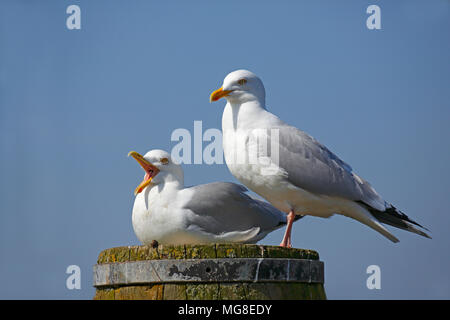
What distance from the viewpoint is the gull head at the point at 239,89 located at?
6.55m

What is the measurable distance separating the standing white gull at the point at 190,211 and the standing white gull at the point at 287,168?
679 millimetres

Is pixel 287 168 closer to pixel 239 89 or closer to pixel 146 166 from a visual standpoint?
pixel 239 89

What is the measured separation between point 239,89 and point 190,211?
4.69 feet

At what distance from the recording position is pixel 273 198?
6.35 metres

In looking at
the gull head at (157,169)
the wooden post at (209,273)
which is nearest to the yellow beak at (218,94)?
the gull head at (157,169)

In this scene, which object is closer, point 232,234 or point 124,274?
point 124,274

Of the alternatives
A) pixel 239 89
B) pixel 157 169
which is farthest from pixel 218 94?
pixel 157 169

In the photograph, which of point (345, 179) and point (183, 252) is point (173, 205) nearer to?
point (345, 179)

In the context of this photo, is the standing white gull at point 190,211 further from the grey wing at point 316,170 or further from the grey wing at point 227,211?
the grey wing at point 316,170

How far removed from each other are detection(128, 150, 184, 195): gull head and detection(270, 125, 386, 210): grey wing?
4.70 feet
